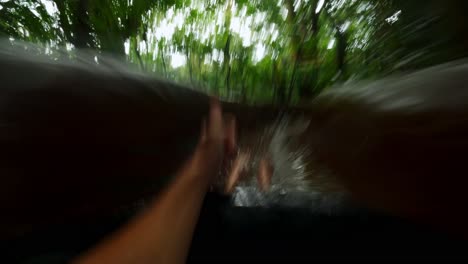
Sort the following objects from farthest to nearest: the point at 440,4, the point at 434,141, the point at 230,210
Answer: the point at 230,210, the point at 440,4, the point at 434,141

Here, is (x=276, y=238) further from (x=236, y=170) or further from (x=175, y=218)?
(x=175, y=218)

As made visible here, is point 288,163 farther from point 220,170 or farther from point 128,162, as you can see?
point 128,162

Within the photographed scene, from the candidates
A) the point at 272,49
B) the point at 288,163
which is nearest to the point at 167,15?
the point at 272,49

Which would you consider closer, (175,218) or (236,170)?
(175,218)

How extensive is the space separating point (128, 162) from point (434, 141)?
29cm

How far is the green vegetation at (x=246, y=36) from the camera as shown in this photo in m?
0.36

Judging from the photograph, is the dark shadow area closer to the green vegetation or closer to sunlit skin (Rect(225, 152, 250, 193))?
sunlit skin (Rect(225, 152, 250, 193))

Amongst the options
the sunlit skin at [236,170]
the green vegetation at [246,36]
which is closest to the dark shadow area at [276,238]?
the sunlit skin at [236,170]

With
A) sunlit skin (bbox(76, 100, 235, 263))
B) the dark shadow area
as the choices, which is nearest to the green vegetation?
sunlit skin (bbox(76, 100, 235, 263))

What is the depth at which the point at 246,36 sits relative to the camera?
378mm

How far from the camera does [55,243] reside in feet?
A: 1.32

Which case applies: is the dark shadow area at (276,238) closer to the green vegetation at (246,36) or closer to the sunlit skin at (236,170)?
the sunlit skin at (236,170)

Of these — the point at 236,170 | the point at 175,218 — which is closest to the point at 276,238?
the point at 236,170

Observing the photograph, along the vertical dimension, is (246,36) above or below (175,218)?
above
